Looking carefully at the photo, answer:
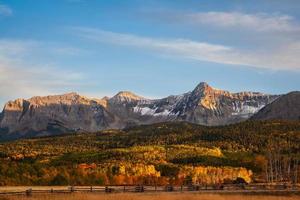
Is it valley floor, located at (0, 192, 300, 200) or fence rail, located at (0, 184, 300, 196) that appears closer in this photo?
valley floor, located at (0, 192, 300, 200)

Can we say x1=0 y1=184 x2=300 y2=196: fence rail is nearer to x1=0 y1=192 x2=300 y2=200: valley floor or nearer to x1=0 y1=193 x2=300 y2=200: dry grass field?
x1=0 y1=192 x2=300 y2=200: valley floor

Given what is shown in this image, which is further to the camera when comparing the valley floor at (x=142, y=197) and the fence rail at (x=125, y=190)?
the fence rail at (x=125, y=190)

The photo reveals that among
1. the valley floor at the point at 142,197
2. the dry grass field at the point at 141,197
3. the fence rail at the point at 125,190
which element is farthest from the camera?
the fence rail at the point at 125,190

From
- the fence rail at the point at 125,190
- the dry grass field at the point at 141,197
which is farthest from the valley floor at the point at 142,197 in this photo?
the fence rail at the point at 125,190

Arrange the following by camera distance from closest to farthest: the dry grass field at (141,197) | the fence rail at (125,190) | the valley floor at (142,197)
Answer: the dry grass field at (141,197), the valley floor at (142,197), the fence rail at (125,190)

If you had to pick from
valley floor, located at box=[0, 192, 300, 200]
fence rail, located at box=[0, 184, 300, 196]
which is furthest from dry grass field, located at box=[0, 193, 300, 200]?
fence rail, located at box=[0, 184, 300, 196]

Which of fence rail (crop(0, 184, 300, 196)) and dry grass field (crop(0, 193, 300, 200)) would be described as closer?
dry grass field (crop(0, 193, 300, 200))

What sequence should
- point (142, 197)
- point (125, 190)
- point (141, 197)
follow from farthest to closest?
point (125, 190) → point (142, 197) → point (141, 197)

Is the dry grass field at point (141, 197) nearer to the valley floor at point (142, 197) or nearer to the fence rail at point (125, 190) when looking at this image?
the valley floor at point (142, 197)

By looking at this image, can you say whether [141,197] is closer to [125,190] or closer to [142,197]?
[142,197]

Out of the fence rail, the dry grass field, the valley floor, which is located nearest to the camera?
the dry grass field

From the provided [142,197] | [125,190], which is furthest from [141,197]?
[125,190]

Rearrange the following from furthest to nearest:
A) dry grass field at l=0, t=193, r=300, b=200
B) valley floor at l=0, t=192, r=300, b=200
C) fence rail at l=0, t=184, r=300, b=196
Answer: fence rail at l=0, t=184, r=300, b=196, valley floor at l=0, t=192, r=300, b=200, dry grass field at l=0, t=193, r=300, b=200

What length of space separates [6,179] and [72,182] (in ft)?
42.3
